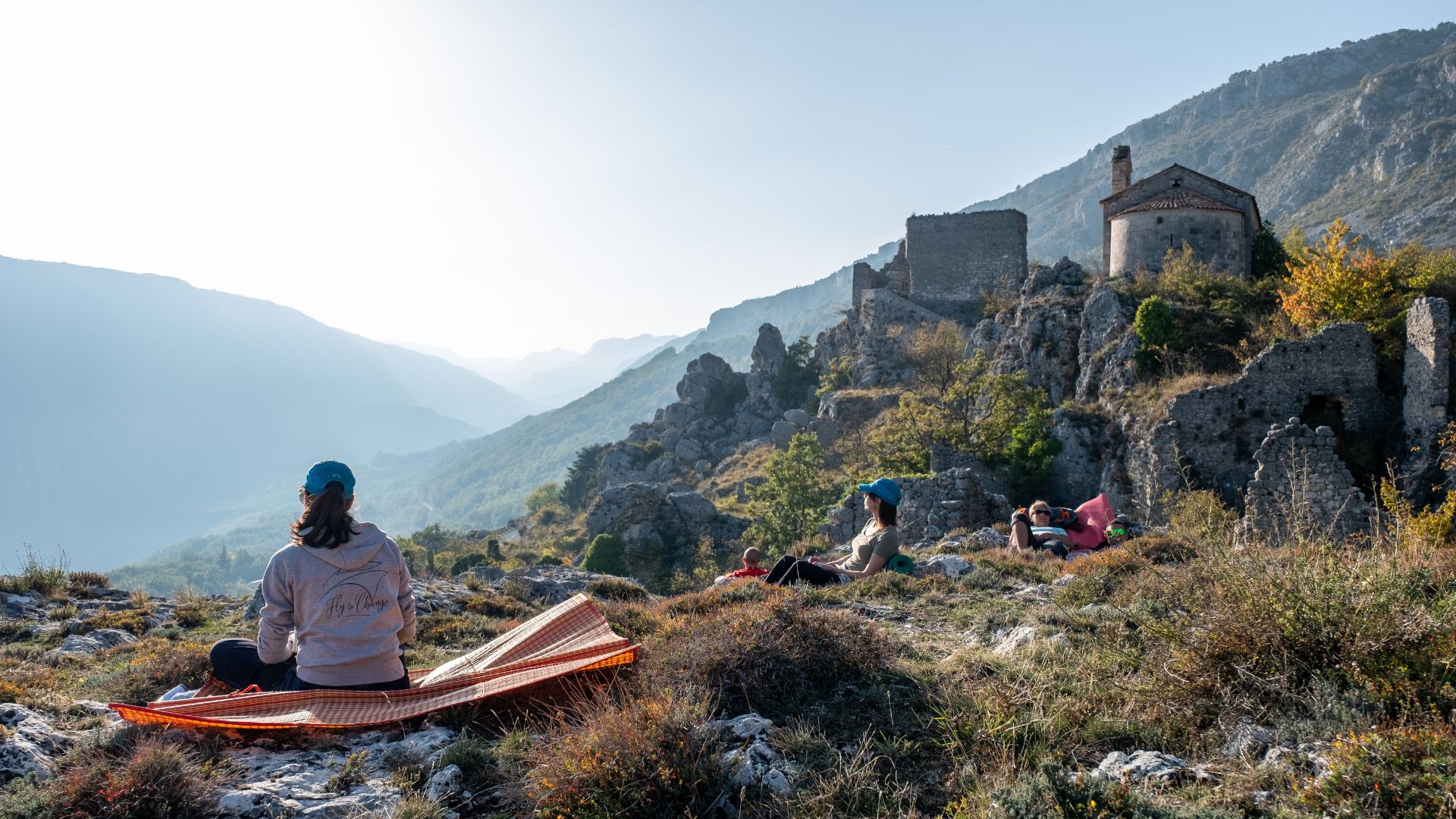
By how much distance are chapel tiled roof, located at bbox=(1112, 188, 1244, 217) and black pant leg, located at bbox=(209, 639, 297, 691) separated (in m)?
28.8

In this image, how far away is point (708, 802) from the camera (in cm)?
353

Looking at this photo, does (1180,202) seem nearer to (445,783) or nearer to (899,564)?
(899,564)

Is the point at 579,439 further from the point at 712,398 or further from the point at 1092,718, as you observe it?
the point at 1092,718

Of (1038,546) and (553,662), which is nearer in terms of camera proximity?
(553,662)

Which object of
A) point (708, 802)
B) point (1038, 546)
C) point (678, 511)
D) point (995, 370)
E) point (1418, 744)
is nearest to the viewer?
point (1418, 744)

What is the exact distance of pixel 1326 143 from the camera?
110 metres

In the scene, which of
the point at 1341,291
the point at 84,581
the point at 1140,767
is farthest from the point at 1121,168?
the point at 84,581

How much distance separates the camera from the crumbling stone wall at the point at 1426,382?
13.3 meters

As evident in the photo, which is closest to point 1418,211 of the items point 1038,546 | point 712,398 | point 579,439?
point 712,398

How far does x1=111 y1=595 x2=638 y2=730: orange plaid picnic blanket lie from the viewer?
410 centimetres

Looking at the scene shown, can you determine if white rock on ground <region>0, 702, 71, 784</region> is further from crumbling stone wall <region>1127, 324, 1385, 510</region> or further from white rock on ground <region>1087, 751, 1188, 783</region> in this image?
crumbling stone wall <region>1127, 324, 1385, 510</region>

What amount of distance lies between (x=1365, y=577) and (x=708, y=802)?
3557 mm

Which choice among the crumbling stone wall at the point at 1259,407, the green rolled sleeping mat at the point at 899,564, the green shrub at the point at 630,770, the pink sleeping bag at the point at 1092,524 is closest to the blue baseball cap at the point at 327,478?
the green shrub at the point at 630,770

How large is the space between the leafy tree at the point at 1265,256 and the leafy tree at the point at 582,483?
47083mm
